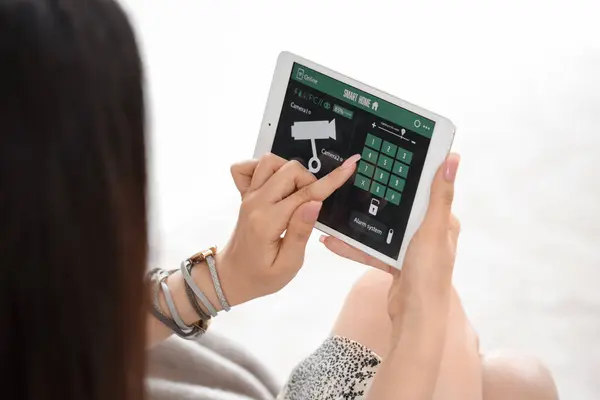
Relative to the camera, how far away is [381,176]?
0.71 metres

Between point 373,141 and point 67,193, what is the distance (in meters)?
0.38

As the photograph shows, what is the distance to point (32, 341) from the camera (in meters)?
0.38

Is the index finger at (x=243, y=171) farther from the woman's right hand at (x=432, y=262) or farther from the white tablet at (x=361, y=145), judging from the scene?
the woman's right hand at (x=432, y=262)

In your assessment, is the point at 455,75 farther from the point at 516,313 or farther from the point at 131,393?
the point at 131,393

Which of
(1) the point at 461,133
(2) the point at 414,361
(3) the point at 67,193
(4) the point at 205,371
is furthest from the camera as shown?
(1) the point at 461,133

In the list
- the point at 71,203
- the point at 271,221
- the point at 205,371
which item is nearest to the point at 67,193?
the point at 71,203

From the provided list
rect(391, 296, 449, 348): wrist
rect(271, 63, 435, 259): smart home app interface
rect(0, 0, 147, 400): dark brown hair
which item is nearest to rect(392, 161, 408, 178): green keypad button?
rect(271, 63, 435, 259): smart home app interface

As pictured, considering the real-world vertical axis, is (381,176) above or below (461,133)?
below

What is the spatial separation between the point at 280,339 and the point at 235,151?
0.48 meters

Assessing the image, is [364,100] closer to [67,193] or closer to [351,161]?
[351,161]

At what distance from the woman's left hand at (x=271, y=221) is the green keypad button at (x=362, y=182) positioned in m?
0.01

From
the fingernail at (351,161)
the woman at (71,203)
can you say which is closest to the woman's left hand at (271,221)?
the fingernail at (351,161)

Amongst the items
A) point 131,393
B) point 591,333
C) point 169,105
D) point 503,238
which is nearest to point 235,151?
point 169,105

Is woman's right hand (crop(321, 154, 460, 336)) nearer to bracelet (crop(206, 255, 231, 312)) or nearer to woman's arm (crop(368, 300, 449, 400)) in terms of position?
woman's arm (crop(368, 300, 449, 400))
